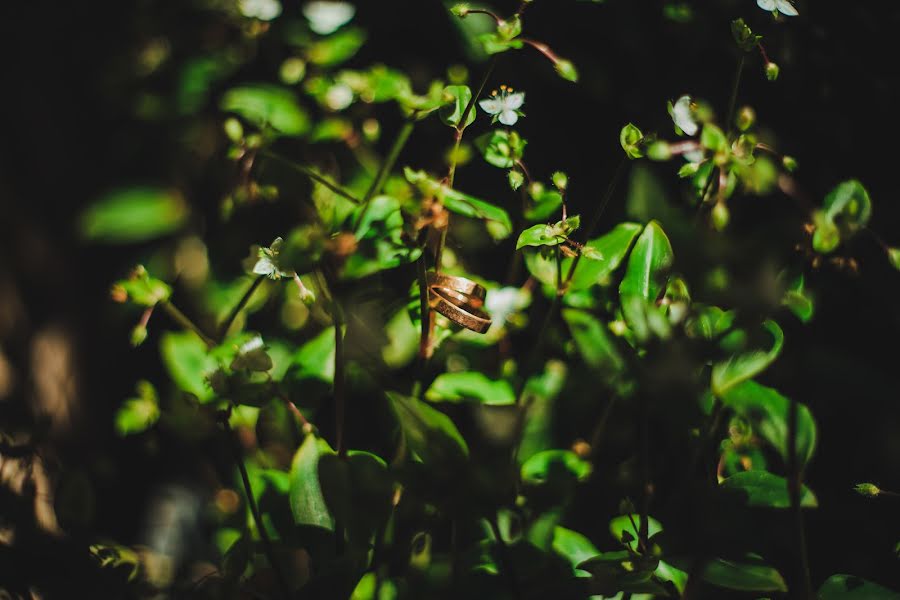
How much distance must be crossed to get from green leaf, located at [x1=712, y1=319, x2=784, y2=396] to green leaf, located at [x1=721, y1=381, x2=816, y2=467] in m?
0.01

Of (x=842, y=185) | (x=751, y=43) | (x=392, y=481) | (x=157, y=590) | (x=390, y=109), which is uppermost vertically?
(x=751, y=43)

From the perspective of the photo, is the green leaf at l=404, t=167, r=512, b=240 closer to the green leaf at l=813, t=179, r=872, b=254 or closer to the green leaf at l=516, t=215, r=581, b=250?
the green leaf at l=516, t=215, r=581, b=250

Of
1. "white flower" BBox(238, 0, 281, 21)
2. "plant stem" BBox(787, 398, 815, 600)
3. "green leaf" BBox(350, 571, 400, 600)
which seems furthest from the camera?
"white flower" BBox(238, 0, 281, 21)

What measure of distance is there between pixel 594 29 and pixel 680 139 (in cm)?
20

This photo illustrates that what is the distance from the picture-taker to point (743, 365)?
49 cm

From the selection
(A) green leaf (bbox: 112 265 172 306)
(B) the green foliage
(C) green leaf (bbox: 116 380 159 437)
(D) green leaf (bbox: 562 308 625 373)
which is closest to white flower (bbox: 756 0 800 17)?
(B) the green foliage

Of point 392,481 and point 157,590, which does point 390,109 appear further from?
point 157,590

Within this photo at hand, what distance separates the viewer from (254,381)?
604 mm

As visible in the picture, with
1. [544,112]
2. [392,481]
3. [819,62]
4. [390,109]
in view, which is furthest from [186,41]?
[819,62]

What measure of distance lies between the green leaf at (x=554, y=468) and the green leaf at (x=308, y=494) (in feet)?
0.68

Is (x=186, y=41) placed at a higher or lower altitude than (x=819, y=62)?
lower

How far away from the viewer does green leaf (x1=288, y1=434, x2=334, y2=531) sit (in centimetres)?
60

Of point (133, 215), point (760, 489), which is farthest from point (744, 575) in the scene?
point (133, 215)

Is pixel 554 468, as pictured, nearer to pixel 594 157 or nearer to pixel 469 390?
pixel 469 390
